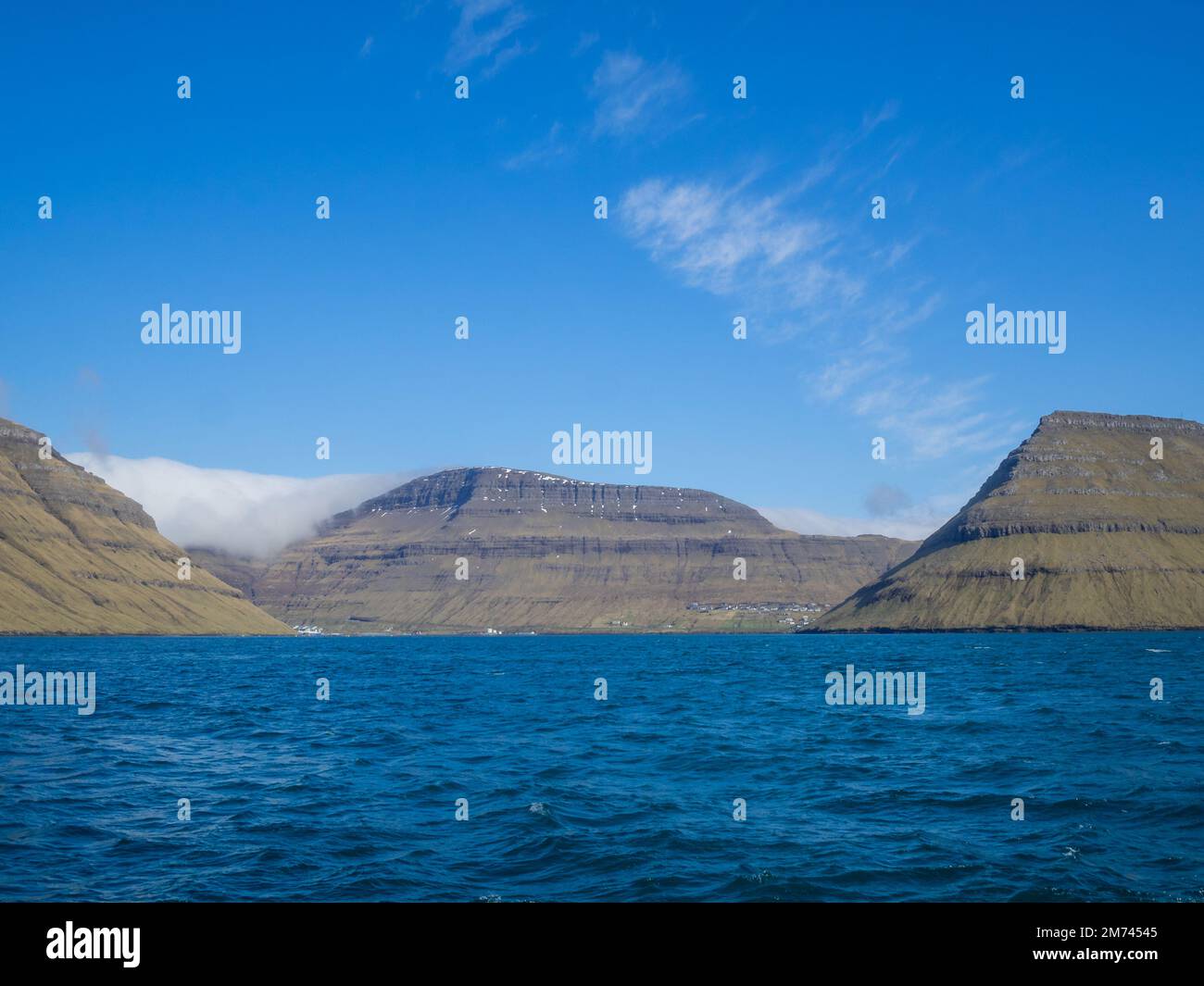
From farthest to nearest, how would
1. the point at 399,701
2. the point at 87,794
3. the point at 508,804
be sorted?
the point at 399,701 < the point at 87,794 < the point at 508,804

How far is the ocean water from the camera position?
2091 cm

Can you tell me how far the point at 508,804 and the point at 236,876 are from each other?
961 centimetres

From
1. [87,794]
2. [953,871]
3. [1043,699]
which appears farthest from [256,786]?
[1043,699]

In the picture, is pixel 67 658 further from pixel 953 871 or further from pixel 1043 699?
pixel 953 871

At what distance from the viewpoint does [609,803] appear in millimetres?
29531

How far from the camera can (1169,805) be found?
91.1 ft

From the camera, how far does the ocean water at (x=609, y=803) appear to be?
68.6 feet
